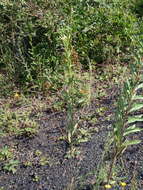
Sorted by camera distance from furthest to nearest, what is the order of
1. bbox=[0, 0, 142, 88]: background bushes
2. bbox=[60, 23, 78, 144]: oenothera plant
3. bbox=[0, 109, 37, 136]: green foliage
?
bbox=[0, 0, 142, 88]: background bushes < bbox=[0, 109, 37, 136]: green foliage < bbox=[60, 23, 78, 144]: oenothera plant

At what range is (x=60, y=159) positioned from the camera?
13.0ft

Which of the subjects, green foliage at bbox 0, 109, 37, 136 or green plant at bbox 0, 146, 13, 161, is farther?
green foliage at bbox 0, 109, 37, 136

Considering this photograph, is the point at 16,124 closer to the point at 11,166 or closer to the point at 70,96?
the point at 11,166

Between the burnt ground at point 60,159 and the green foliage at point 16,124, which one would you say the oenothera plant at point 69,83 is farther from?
the green foliage at point 16,124

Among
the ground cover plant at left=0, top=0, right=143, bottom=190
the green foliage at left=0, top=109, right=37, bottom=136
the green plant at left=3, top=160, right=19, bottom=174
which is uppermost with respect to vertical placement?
the ground cover plant at left=0, top=0, right=143, bottom=190

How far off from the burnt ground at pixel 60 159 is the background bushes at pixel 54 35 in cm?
105

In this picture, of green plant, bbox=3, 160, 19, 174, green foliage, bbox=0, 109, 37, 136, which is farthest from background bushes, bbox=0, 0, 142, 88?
green plant, bbox=3, 160, 19, 174

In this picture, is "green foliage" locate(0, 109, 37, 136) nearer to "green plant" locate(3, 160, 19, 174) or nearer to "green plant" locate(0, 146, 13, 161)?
"green plant" locate(0, 146, 13, 161)

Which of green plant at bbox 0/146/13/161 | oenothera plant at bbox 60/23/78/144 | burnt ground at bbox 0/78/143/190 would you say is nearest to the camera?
oenothera plant at bbox 60/23/78/144

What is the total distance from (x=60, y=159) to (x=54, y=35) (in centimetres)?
204

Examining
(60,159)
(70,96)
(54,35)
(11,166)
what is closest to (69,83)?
(70,96)

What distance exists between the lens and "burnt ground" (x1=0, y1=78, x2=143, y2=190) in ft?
11.9

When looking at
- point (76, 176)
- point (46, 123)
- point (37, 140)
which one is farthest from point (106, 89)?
point (76, 176)

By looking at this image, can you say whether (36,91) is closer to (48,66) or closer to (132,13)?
(48,66)
